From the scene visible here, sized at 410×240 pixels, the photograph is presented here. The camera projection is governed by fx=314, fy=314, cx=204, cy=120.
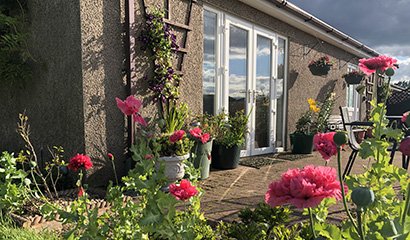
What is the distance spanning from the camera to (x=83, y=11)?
298 centimetres

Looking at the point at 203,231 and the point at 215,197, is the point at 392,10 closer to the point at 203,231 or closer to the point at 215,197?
the point at 215,197

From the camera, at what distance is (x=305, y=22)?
593 centimetres

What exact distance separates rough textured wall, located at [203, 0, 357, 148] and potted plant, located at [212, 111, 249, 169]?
67.0 inches

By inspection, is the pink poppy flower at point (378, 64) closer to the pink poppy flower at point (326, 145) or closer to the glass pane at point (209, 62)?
the pink poppy flower at point (326, 145)

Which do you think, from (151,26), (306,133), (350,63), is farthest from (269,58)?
(350,63)

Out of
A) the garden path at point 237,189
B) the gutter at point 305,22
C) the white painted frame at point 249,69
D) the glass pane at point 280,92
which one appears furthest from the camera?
the glass pane at point 280,92

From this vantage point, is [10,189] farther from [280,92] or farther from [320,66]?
[320,66]

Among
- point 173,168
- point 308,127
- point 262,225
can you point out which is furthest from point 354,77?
point 262,225

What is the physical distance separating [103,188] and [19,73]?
159 centimetres

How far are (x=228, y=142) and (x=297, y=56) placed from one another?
3024mm

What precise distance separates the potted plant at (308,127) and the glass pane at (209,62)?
2.10 meters

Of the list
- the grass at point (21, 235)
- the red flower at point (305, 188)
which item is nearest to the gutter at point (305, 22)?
the grass at point (21, 235)

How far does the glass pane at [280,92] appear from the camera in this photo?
600cm

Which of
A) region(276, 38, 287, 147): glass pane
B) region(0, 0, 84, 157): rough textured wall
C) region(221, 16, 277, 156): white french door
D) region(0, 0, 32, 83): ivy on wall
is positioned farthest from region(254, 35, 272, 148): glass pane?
region(0, 0, 32, 83): ivy on wall
